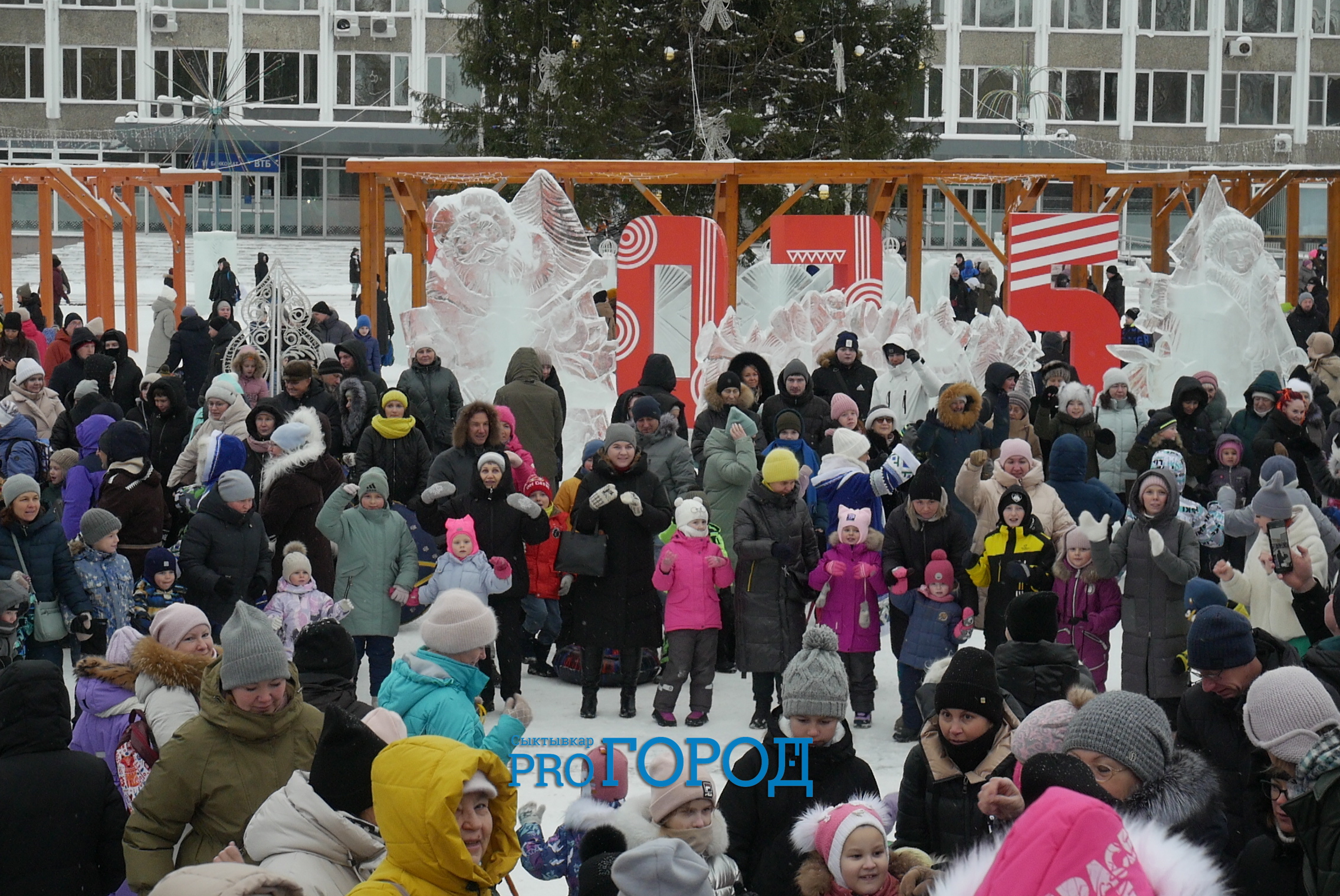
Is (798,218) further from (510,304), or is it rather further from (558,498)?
(558,498)

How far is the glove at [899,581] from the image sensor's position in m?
6.90

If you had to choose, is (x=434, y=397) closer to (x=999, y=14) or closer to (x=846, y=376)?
(x=846, y=376)

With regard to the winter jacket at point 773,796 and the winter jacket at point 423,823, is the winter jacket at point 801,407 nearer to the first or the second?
the winter jacket at point 773,796

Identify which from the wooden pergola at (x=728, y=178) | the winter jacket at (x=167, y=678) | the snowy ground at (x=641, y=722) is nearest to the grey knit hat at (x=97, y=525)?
the snowy ground at (x=641, y=722)

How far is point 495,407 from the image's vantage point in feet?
25.9

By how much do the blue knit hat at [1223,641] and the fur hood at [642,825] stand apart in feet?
4.93

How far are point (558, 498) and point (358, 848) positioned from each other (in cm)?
429

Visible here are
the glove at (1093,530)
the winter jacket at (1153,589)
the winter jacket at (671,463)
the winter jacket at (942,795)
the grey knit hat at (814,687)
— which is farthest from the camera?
the winter jacket at (671,463)

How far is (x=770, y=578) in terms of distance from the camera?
7160mm

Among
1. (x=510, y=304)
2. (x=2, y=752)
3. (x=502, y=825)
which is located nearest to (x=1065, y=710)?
(x=502, y=825)

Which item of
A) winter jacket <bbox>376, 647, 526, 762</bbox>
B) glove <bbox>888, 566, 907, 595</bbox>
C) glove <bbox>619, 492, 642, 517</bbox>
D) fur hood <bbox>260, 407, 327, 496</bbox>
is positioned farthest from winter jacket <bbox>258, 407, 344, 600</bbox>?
winter jacket <bbox>376, 647, 526, 762</bbox>

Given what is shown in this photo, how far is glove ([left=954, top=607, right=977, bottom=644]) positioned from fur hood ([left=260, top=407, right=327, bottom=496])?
3.09 meters

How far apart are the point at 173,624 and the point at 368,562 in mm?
2626

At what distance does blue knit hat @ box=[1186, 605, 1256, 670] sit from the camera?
4.38 m
